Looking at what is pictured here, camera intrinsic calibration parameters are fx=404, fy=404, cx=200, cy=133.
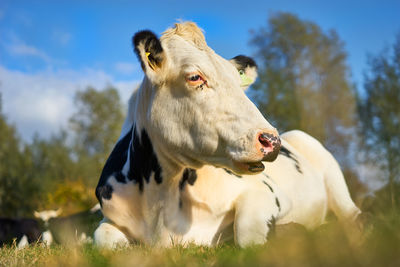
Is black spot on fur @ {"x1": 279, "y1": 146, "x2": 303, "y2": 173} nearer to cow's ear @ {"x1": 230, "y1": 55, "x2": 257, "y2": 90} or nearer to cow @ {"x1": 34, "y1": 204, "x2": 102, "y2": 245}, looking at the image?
cow's ear @ {"x1": 230, "y1": 55, "x2": 257, "y2": 90}

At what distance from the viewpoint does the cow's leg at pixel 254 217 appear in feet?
10.9

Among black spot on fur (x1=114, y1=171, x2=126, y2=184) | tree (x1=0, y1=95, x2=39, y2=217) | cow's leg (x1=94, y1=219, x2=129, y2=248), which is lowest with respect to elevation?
cow's leg (x1=94, y1=219, x2=129, y2=248)

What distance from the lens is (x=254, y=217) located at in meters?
3.45

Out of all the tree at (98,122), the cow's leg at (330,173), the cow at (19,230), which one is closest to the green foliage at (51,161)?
the tree at (98,122)

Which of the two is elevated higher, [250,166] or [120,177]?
[120,177]

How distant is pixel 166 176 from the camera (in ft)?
12.2

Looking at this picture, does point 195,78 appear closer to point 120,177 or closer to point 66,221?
point 120,177

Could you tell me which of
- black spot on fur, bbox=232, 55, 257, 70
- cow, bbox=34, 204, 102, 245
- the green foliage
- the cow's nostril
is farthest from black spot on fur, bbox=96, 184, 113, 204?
the green foliage

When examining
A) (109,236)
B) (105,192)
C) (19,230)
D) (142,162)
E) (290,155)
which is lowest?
(109,236)

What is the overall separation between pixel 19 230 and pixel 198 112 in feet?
28.3

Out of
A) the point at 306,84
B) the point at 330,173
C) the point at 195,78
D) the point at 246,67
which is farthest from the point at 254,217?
the point at 306,84

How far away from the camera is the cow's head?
3.08m

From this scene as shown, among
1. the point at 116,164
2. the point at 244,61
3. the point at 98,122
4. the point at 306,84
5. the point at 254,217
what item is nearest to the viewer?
the point at 254,217

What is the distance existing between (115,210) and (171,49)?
1601 millimetres
